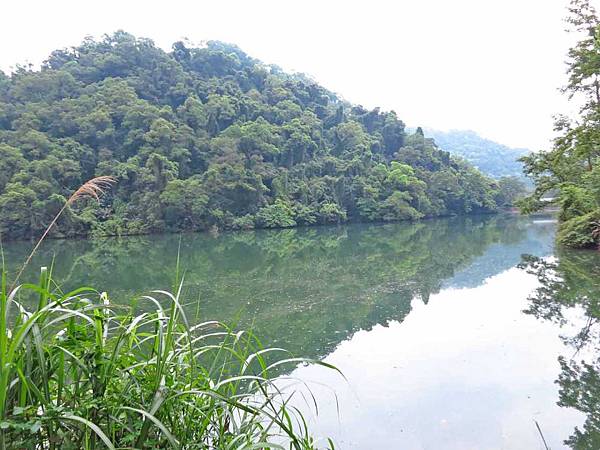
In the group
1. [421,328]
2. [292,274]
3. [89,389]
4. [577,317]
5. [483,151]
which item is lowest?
[292,274]

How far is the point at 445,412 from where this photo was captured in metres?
3.57

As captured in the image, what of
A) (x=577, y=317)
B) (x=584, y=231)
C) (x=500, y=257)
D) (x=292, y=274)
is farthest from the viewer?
(x=500, y=257)

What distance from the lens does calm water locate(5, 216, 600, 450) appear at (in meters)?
3.38

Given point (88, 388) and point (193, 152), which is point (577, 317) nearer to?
point (88, 388)

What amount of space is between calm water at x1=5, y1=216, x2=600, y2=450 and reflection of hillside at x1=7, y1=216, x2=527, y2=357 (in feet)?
0.16

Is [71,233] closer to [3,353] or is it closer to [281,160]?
[281,160]

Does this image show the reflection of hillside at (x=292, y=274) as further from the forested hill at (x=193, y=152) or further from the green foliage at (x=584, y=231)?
the forested hill at (x=193, y=152)

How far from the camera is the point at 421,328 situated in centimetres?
610

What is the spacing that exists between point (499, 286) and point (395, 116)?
3263 cm

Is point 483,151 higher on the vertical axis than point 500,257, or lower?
higher

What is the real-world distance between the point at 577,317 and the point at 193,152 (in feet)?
80.3

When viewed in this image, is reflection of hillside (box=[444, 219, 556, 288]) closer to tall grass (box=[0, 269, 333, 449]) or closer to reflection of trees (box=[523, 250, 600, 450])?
reflection of trees (box=[523, 250, 600, 450])

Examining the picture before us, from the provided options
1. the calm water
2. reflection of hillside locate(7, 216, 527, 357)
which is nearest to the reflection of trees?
the calm water

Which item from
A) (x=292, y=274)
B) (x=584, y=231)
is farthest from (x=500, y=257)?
(x=292, y=274)
